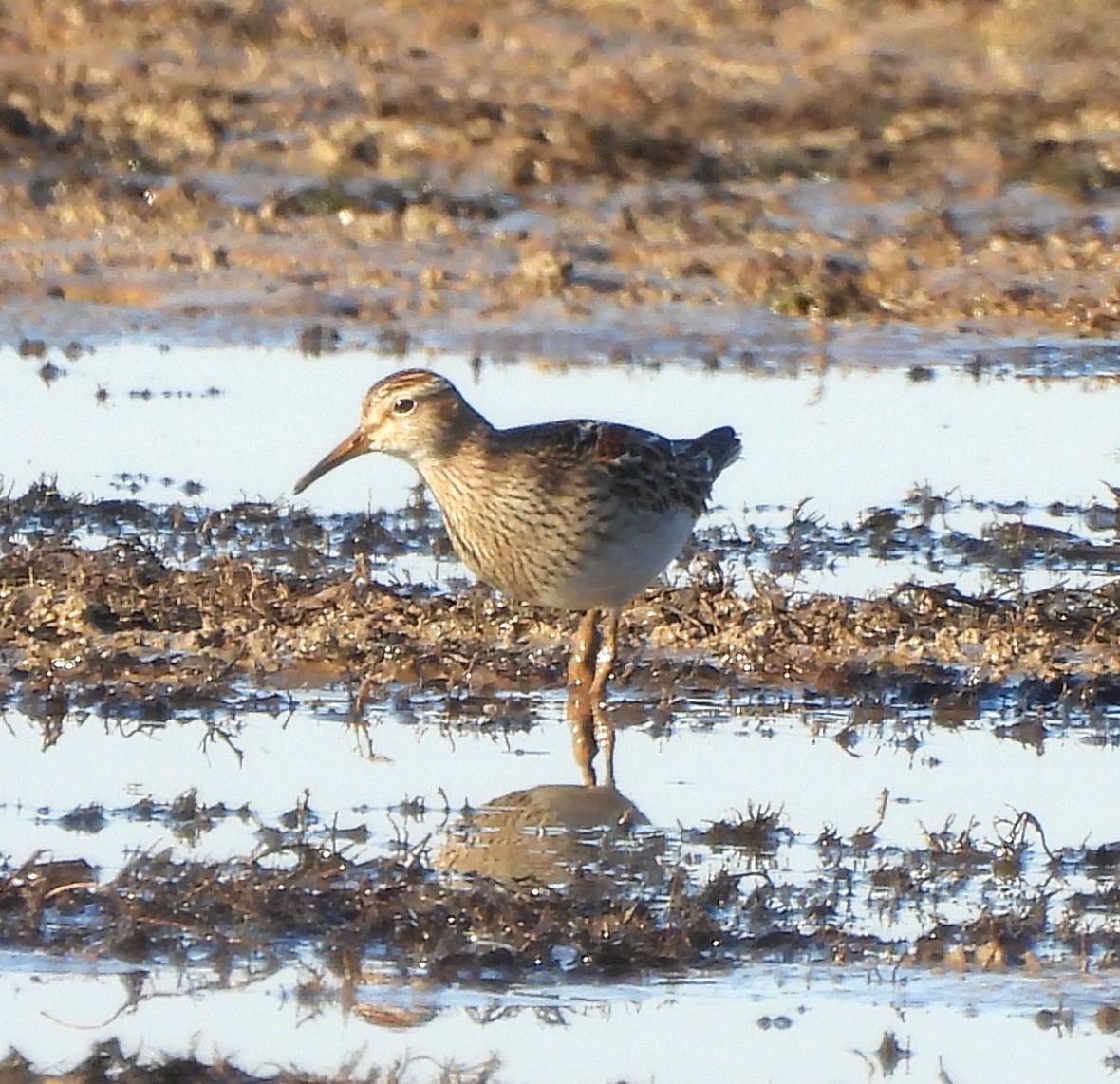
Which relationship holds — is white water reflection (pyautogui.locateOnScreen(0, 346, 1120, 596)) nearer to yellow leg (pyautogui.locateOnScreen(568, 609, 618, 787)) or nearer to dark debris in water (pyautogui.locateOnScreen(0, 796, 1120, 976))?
yellow leg (pyautogui.locateOnScreen(568, 609, 618, 787))

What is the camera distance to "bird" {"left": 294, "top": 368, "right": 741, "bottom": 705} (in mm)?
8977

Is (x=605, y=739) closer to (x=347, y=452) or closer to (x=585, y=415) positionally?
(x=347, y=452)

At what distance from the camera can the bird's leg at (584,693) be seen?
8539 millimetres

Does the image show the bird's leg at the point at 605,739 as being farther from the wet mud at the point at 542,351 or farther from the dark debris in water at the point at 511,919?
the dark debris in water at the point at 511,919

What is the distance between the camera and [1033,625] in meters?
9.64

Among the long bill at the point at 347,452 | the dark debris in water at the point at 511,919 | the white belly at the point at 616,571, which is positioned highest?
the long bill at the point at 347,452

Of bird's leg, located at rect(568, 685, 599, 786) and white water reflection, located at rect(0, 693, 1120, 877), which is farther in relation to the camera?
bird's leg, located at rect(568, 685, 599, 786)

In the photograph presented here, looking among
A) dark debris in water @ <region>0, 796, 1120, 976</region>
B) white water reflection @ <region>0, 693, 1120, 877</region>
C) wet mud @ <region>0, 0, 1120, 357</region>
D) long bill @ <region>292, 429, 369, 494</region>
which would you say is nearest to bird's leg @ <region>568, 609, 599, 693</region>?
white water reflection @ <region>0, 693, 1120, 877</region>

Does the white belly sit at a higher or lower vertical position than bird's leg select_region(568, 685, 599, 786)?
higher

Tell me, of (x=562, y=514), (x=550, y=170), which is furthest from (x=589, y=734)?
(x=550, y=170)

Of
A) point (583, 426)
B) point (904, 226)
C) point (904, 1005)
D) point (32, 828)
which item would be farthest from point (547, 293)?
point (904, 1005)

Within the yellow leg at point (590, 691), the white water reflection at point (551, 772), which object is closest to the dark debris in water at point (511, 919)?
the white water reflection at point (551, 772)

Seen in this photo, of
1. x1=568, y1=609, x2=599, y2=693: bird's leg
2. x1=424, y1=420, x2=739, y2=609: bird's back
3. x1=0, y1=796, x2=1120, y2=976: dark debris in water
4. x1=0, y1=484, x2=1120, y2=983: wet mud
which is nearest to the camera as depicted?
x1=0, y1=796, x2=1120, y2=976: dark debris in water

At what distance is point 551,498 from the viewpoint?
29.6ft
